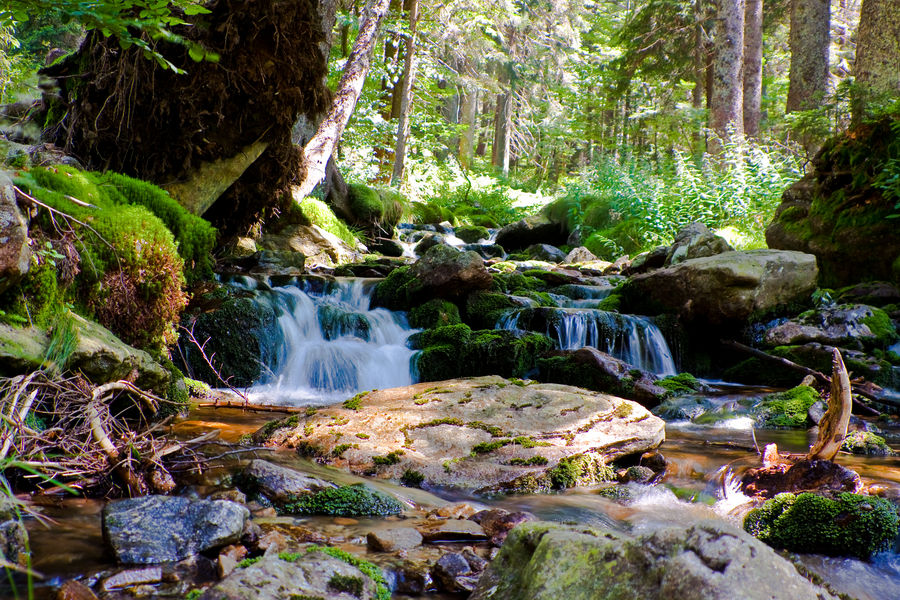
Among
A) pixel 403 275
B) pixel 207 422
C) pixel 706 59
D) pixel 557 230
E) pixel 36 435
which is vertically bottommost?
pixel 207 422

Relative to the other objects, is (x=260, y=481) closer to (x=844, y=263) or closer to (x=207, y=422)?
(x=207, y=422)

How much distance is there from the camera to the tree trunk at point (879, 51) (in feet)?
33.9

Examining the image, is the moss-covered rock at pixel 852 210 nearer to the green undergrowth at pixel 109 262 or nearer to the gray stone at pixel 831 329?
the gray stone at pixel 831 329

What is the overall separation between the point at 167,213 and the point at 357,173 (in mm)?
12953

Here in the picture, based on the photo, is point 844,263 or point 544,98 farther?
point 544,98

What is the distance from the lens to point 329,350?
7703 millimetres


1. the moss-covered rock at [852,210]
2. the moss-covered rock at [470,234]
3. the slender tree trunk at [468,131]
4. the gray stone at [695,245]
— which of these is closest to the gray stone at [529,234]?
the moss-covered rock at [470,234]

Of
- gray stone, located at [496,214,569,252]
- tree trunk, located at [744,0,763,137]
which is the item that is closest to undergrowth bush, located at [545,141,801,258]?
gray stone, located at [496,214,569,252]

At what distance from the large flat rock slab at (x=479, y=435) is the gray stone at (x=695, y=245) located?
20.4ft

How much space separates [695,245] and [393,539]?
30.5ft

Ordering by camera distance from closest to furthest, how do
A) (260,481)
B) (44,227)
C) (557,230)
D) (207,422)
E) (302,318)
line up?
1. (260,481)
2. (44,227)
3. (207,422)
4. (302,318)
5. (557,230)

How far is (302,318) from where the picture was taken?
26.9 feet

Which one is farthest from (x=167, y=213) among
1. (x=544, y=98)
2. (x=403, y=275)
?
(x=544, y=98)

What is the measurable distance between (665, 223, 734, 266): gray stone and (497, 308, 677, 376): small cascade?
7.08 ft
